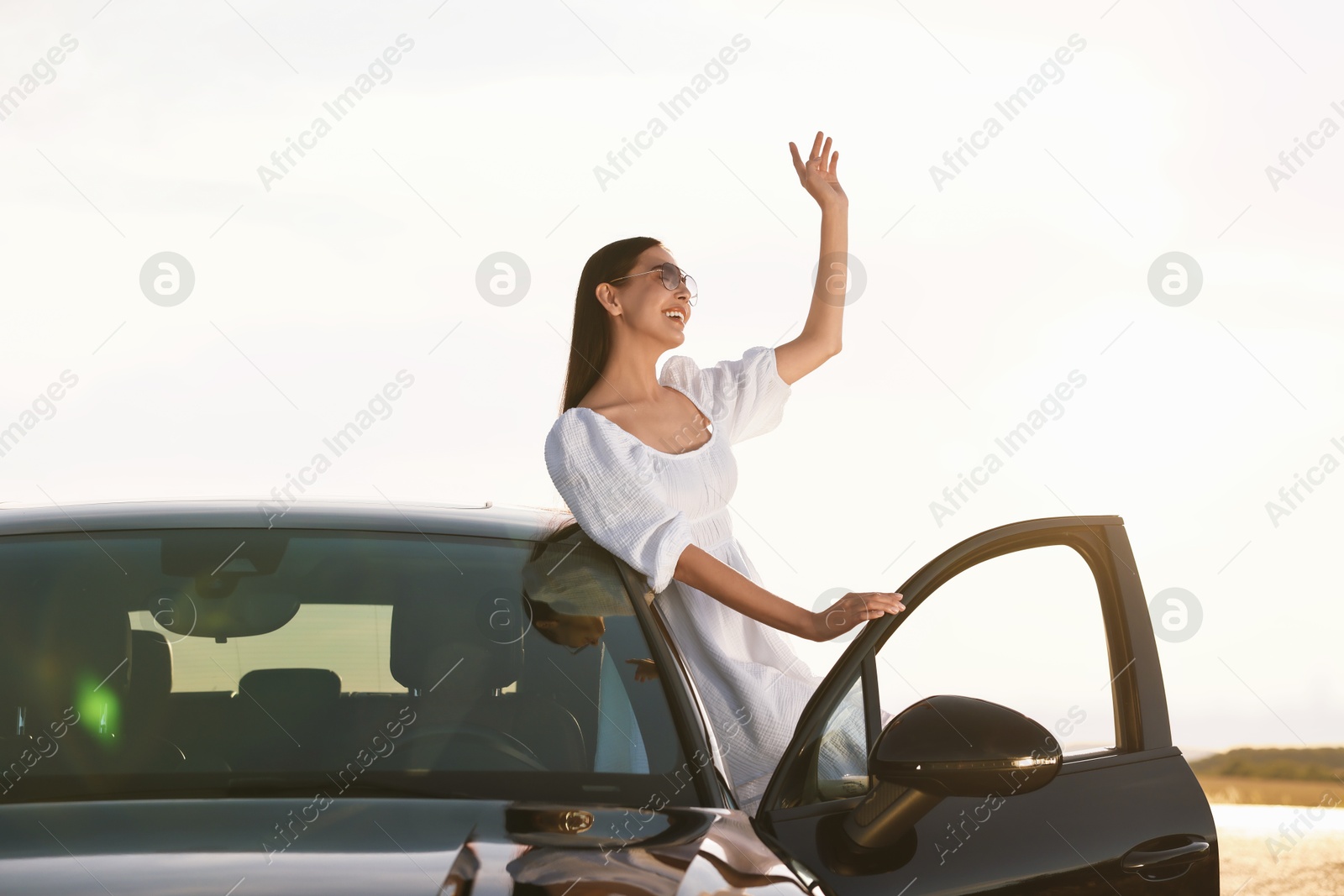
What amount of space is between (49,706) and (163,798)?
42 cm

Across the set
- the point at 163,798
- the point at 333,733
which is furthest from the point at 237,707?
the point at 163,798

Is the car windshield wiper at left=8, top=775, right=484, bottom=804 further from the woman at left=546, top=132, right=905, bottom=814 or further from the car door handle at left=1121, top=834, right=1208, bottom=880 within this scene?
the car door handle at left=1121, top=834, right=1208, bottom=880

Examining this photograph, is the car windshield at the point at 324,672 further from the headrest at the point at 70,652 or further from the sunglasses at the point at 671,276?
the sunglasses at the point at 671,276

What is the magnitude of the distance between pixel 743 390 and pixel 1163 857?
189 cm

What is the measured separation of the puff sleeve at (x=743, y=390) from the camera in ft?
13.0

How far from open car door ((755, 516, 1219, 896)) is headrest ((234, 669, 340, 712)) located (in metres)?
0.76

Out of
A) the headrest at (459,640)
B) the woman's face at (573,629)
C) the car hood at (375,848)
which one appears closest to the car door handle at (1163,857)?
the car hood at (375,848)

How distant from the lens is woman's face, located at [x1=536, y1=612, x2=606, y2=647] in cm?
240

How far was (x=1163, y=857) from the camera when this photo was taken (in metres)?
2.45

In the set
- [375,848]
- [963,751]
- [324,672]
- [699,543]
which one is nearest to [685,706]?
[963,751]

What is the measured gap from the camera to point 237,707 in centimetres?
229

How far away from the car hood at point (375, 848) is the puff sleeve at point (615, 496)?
3.03ft

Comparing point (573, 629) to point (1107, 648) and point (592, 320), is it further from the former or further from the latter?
point (592, 320)

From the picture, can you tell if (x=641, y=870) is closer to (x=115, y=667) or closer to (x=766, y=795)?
(x=766, y=795)
